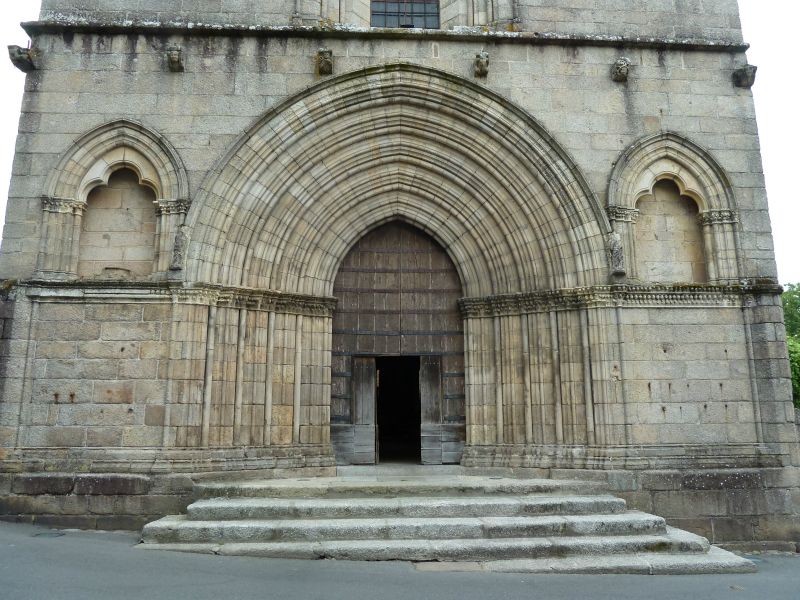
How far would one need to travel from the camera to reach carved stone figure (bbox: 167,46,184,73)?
8.30 metres

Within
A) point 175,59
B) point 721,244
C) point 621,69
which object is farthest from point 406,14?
point 721,244

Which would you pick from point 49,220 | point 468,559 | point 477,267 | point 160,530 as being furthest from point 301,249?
point 468,559

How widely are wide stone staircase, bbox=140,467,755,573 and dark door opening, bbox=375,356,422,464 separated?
5995 mm

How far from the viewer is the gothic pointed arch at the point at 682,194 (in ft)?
28.0

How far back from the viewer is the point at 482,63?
8688mm

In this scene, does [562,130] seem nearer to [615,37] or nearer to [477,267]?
[615,37]

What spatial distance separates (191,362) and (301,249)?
7.79 feet

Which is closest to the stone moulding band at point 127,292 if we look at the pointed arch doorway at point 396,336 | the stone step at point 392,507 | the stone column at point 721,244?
the pointed arch doorway at point 396,336

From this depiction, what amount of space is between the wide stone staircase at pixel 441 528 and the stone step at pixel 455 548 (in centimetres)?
1

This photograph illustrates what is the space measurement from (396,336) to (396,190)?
2391 mm

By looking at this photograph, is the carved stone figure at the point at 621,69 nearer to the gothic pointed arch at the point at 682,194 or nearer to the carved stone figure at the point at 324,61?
the gothic pointed arch at the point at 682,194

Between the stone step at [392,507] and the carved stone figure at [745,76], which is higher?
the carved stone figure at [745,76]

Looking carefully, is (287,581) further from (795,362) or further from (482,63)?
(795,362)

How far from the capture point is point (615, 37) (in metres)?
8.98
